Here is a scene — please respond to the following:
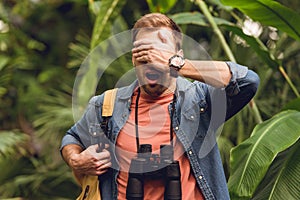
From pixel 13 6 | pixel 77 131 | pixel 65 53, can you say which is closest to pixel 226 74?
pixel 77 131

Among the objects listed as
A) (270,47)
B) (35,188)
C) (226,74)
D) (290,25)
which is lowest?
(35,188)

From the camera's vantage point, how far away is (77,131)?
2115 mm

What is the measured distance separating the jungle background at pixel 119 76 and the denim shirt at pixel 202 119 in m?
0.69

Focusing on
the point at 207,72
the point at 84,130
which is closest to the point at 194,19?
the point at 84,130

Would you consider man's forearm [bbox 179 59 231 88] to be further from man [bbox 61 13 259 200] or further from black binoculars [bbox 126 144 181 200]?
black binoculars [bbox 126 144 181 200]

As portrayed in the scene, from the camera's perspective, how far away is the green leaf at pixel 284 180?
2840 millimetres

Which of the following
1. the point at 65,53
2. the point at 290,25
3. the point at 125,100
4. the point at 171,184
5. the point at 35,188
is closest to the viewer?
the point at 171,184

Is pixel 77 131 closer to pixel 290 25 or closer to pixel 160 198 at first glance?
pixel 160 198

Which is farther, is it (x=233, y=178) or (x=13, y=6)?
(x=13, y=6)

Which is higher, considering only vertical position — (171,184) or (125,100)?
(125,100)

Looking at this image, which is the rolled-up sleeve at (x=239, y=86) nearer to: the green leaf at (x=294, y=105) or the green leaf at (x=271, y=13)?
the green leaf at (x=271, y=13)

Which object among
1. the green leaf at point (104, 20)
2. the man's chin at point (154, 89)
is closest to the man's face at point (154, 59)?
the man's chin at point (154, 89)

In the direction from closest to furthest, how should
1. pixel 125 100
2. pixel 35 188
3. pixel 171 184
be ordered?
pixel 171 184
pixel 125 100
pixel 35 188

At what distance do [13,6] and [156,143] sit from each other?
4801 millimetres
